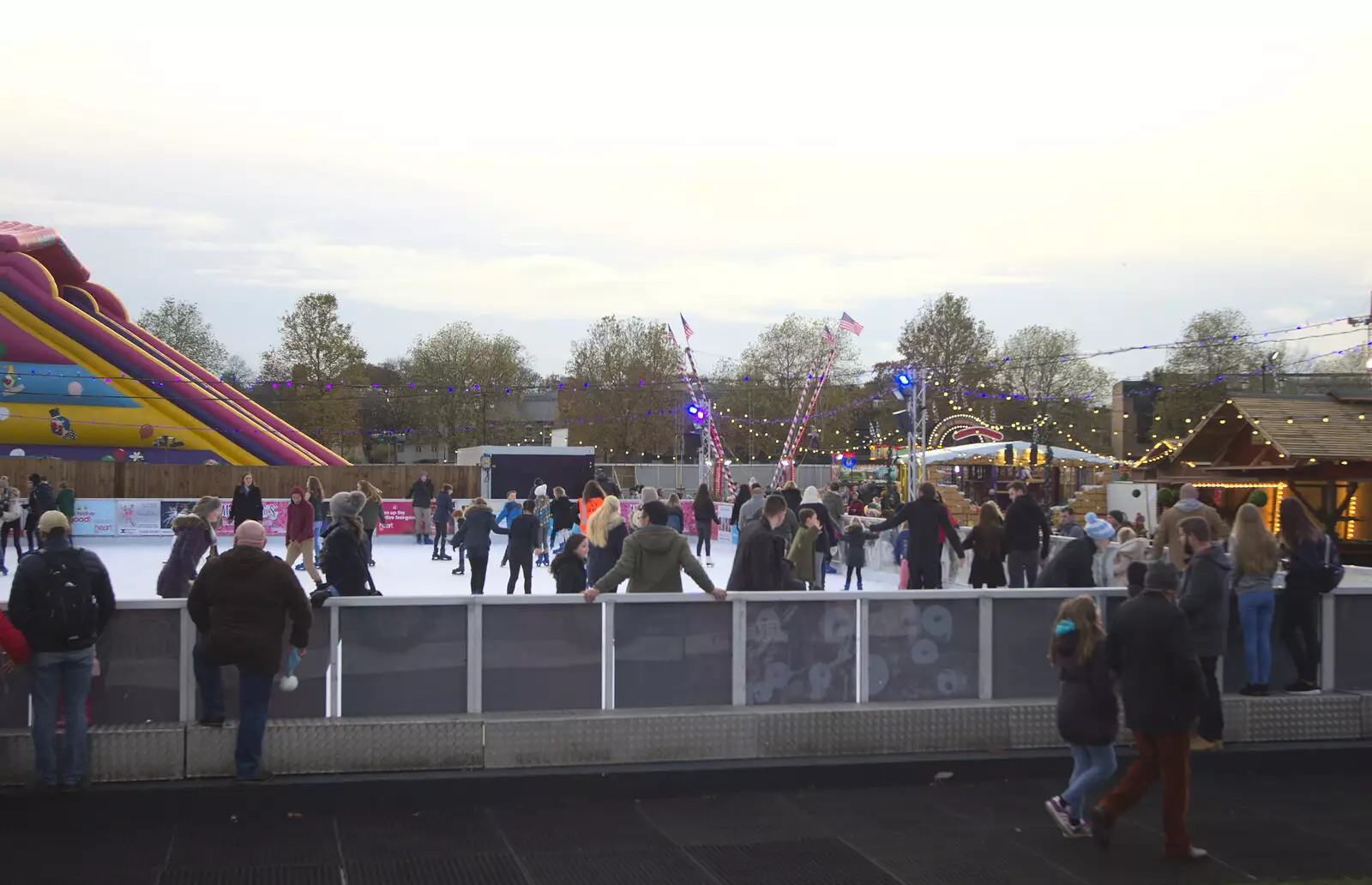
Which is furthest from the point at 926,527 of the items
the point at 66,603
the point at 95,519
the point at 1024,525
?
the point at 95,519

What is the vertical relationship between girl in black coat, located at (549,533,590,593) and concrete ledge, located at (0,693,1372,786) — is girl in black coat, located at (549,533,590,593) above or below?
above

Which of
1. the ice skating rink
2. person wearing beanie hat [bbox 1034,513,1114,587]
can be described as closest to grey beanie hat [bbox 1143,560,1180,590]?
person wearing beanie hat [bbox 1034,513,1114,587]

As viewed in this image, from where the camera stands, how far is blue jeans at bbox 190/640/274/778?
241 inches

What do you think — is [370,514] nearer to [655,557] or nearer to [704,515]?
[704,515]

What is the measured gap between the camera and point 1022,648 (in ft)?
24.3

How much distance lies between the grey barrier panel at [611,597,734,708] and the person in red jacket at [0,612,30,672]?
9.46 feet

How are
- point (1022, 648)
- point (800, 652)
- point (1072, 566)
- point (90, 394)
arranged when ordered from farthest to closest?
point (90, 394) → point (1072, 566) → point (1022, 648) → point (800, 652)

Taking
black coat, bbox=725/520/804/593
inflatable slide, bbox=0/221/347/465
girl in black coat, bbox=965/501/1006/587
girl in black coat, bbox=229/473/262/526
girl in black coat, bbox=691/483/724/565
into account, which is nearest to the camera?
black coat, bbox=725/520/804/593

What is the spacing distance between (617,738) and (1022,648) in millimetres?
2476

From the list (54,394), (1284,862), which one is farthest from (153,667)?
(54,394)

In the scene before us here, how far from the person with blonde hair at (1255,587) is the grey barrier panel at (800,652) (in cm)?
240

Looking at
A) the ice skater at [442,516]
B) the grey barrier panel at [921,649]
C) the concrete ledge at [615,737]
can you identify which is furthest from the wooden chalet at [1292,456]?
the grey barrier panel at [921,649]

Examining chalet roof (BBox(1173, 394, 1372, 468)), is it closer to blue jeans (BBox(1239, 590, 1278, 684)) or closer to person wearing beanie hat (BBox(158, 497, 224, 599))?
blue jeans (BBox(1239, 590, 1278, 684))

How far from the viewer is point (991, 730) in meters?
7.14
